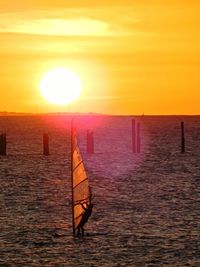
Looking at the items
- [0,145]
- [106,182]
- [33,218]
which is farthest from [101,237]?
[0,145]

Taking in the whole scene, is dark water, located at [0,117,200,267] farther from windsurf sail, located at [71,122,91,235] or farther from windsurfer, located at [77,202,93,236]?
Answer: windsurf sail, located at [71,122,91,235]

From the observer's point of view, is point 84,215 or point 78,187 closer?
point 84,215

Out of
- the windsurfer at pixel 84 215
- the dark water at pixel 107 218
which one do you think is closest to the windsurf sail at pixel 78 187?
the windsurfer at pixel 84 215

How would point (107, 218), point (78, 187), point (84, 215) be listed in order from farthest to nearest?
point (107, 218)
point (78, 187)
point (84, 215)

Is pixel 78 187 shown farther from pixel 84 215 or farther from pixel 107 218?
pixel 107 218

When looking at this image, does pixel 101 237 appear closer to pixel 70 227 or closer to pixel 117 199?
pixel 70 227

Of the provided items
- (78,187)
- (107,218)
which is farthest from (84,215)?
(107,218)

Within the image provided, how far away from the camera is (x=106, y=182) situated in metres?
36.4

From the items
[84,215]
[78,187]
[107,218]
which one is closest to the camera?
[84,215]

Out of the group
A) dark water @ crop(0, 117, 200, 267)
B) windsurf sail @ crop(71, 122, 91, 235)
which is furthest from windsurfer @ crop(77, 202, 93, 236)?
dark water @ crop(0, 117, 200, 267)

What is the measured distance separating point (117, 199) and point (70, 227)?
697 centimetres

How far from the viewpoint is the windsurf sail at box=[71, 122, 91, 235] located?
2094 cm

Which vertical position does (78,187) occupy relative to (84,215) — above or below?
above

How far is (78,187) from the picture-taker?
22.0m
